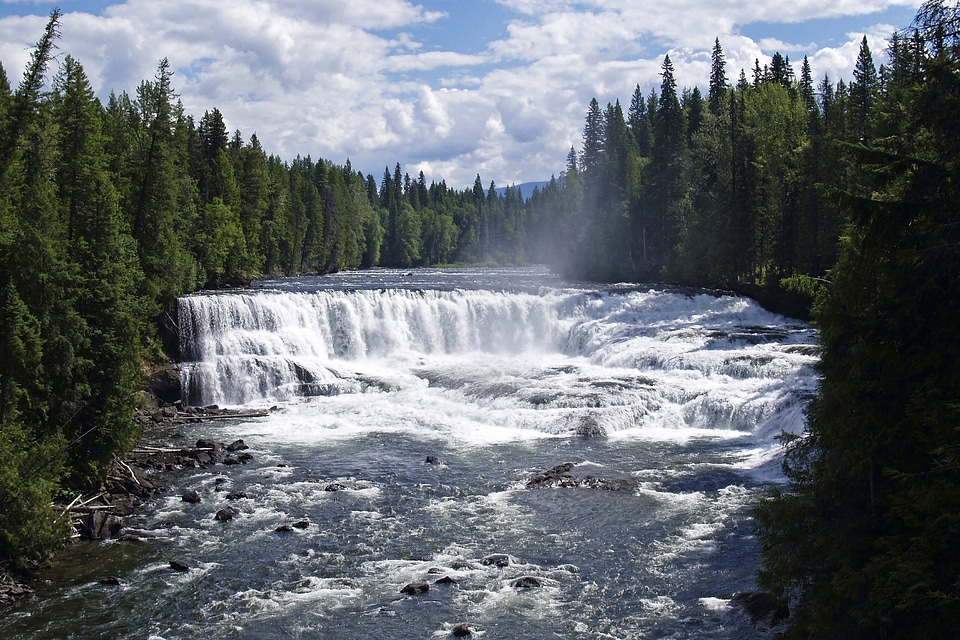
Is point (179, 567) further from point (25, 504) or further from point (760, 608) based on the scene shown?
point (760, 608)

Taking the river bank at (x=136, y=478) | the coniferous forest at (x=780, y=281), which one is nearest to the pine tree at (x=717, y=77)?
the coniferous forest at (x=780, y=281)

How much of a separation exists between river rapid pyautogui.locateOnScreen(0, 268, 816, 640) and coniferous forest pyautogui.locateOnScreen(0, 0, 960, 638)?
7.01ft

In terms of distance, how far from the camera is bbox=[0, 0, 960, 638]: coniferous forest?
331 inches

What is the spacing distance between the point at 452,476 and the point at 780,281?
13448 mm

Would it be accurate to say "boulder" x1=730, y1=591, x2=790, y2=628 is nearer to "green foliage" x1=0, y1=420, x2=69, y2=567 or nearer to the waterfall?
"green foliage" x1=0, y1=420, x2=69, y2=567

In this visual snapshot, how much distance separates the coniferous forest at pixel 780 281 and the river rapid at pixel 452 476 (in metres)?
2.14

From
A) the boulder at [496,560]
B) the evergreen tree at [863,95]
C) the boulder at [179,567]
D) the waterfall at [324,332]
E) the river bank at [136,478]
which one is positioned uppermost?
the evergreen tree at [863,95]

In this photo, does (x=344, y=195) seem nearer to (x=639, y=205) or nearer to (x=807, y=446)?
(x=639, y=205)

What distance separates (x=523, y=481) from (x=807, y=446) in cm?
1236

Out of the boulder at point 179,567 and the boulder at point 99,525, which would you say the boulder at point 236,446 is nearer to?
the boulder at point 99,525

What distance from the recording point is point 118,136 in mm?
42219

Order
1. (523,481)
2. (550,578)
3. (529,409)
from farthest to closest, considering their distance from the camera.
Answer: (529,409), (523,481), (550,578)

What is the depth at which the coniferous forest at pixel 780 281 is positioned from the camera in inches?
331

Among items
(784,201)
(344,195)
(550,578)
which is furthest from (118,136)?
(344,195)
